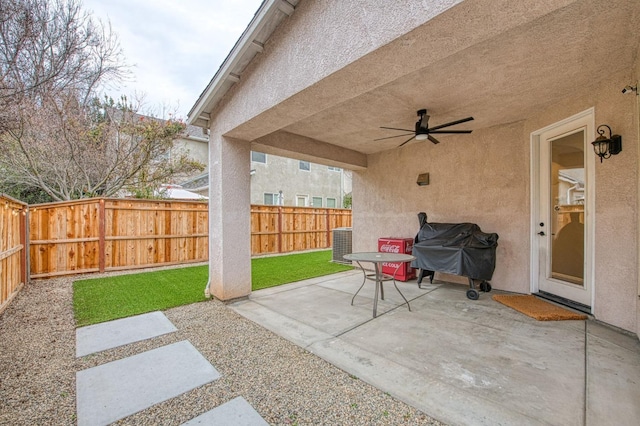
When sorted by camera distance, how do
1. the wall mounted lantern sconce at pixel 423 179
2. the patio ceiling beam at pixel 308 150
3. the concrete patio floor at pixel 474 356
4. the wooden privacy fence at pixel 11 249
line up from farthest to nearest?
1. the wall mounted lantern sconce at pixel 423 179
2. the patio ceiling beam at pixel 308 150
3. the wooden privacy fence at pixel 11 249
4. the concrete patio floor at pixel 474 356

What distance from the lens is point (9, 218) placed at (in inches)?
174

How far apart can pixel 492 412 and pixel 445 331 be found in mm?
1365

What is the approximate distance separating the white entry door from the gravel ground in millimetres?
3552

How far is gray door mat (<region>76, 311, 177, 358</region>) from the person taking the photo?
293 centimetres

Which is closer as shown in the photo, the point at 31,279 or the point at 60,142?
the point at 31,279

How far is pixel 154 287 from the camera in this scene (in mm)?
5250

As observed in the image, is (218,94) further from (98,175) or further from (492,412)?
(98,175)

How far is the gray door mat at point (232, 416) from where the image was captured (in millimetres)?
1809

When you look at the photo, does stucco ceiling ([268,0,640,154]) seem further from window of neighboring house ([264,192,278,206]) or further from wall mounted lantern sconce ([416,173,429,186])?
window of neighboring house ([264,192,278,206])

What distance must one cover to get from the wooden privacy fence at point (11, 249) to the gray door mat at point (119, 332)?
1.75m

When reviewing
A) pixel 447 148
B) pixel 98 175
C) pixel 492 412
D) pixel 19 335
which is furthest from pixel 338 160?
pixel 98 175

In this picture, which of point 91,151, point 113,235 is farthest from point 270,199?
point 113,235

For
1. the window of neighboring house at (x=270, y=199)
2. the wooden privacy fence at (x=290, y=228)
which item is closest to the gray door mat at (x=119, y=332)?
the wooden privacy fence at (x=290, y=228)

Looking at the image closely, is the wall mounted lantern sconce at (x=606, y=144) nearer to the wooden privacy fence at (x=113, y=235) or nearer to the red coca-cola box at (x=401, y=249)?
the red coca-cola box at (x=401, y=249)
